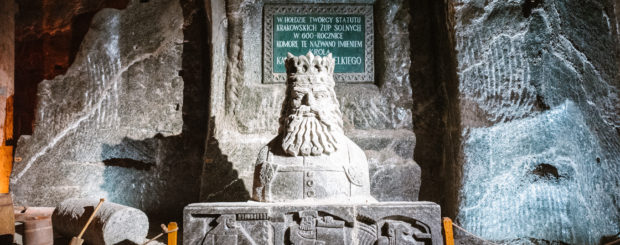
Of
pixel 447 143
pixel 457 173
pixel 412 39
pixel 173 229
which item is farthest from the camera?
pixel 412 39

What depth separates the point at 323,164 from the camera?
276 cm

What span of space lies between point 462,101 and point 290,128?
77.9 inches

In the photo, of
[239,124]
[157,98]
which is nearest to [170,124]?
[157,98]

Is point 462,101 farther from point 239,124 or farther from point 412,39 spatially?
point 239,124

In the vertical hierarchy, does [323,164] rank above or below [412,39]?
below

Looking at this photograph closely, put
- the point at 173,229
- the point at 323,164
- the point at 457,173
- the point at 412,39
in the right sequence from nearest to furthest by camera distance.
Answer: the point at 173,229
the point at 323,164
the point at 457,173
the point at 412,39

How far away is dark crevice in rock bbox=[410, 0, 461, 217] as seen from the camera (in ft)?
12.8

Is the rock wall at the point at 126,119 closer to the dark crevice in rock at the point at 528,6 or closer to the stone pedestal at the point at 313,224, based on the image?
the stone pedestal at the point at 313,224

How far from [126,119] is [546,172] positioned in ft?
15.4

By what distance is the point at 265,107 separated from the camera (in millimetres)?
4316

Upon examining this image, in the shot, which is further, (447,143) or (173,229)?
(447,143)

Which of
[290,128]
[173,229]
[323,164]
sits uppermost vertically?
[290,128]

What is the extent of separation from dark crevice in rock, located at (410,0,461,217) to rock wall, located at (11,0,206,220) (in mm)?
2688

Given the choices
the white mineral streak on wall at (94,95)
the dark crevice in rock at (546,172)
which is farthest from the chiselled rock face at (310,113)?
the white mineral streak on wall at (94,95)
